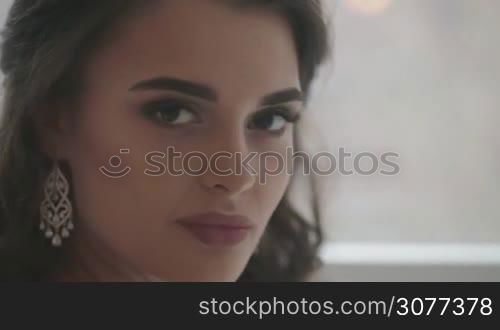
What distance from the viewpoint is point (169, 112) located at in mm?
682

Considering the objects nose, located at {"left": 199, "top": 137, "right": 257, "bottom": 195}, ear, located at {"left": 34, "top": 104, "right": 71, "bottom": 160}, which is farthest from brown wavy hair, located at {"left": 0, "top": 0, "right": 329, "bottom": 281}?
nose, located at {"left": 199, "top": 137, "right": 257, "bottom": 195}

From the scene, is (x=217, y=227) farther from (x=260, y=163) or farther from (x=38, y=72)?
(x=38, y=72)

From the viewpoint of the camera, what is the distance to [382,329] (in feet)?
2.42

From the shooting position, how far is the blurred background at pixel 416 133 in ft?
2.61

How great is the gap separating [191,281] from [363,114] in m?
0.34

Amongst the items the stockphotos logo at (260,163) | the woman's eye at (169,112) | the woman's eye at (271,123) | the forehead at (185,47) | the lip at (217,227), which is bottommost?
the lip at (217,227)

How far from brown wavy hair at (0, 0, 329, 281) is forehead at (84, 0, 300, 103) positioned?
0.05ft

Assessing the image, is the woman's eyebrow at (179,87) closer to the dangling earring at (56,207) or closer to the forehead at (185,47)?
the forehead at (185,47)

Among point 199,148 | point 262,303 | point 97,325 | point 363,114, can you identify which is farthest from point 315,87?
point 97,325

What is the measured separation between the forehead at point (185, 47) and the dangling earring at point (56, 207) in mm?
130

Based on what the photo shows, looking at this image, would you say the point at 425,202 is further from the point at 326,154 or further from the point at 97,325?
the point at 97,325

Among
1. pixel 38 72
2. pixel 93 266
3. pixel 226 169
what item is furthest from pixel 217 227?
pixel 38 72

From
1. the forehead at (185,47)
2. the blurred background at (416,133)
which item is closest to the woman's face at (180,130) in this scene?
the forehead at (185,47)

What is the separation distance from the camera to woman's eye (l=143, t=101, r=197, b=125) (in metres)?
0.68
